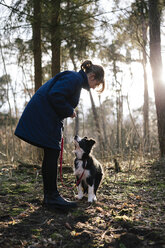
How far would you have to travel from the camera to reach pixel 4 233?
2.38m

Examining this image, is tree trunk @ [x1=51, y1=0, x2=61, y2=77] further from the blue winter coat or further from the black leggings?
the black leggings

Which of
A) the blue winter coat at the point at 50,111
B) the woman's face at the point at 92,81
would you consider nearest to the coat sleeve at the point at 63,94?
the blue winter coat at the point at 50,111

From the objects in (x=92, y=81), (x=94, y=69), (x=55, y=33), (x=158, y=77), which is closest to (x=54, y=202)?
(x=92, y=81)

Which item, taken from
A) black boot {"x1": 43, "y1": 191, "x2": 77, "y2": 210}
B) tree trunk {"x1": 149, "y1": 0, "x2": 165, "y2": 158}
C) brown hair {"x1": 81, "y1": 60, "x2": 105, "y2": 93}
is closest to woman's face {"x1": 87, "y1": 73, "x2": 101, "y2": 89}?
brown hair {"x1": 81, "y1": 60, "x2": 105, "y2": 93}

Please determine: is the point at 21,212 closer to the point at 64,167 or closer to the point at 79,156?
the point at 79,156

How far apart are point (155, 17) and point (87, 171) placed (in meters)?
5.53

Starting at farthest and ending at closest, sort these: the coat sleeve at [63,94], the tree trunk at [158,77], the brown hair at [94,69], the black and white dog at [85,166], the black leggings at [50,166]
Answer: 1. the tree trunk at [158,77]
2. the black and white dog at [85,166]
3. the brown hair at [94,69]
4. the black leggings at [50,166]
5. the coat sleeve at [63,94]

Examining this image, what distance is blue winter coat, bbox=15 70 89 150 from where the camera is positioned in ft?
9.55

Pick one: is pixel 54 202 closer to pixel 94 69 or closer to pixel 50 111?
pixel 50 111

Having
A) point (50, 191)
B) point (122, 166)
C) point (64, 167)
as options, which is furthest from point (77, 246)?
point (122, 166)

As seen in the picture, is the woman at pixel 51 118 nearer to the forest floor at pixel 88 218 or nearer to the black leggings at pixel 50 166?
the black leggings at pixel 50 166

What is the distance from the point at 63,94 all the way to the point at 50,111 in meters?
0.27

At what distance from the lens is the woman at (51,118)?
2.92 meters

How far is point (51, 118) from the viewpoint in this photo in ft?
9.83
